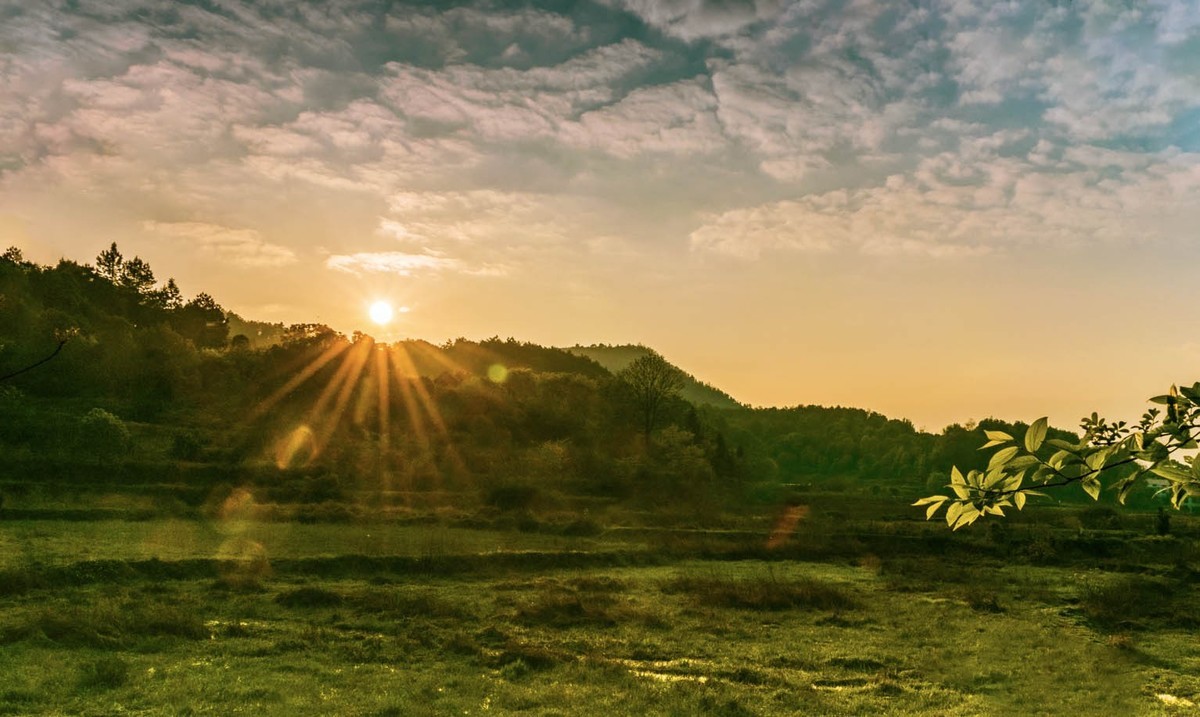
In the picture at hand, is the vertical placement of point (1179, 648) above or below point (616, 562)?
above

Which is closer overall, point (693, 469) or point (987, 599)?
point (987, 599)

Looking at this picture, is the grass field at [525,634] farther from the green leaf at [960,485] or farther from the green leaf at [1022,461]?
the green leaf at [1022,461]

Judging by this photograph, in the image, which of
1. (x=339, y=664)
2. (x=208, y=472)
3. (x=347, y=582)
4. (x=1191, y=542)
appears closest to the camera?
(x=339, y=664)

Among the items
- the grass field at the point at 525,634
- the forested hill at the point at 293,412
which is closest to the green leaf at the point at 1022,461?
the grass field at the point at 525,634

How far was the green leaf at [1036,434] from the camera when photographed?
337 cm

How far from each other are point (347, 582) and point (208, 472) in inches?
1287

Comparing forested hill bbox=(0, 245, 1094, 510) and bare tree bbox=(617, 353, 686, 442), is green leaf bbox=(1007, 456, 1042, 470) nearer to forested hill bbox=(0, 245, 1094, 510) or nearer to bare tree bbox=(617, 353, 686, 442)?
forested hill bbox=(0, 245, 1094, 510)

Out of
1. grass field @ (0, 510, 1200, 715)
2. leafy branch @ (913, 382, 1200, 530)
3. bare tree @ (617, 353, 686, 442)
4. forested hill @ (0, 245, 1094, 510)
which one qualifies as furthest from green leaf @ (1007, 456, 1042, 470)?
bare tree @ (617, 353, 686, 442)

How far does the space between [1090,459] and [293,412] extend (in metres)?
95.4

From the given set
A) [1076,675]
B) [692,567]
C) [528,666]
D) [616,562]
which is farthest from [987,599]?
[528,666]

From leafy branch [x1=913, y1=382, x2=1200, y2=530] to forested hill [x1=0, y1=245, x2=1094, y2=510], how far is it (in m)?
49.5

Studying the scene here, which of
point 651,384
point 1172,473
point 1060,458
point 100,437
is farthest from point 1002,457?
point 651,384

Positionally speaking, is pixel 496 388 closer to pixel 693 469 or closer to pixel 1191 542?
pixel 693 469

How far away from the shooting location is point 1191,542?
6456 centimetres
